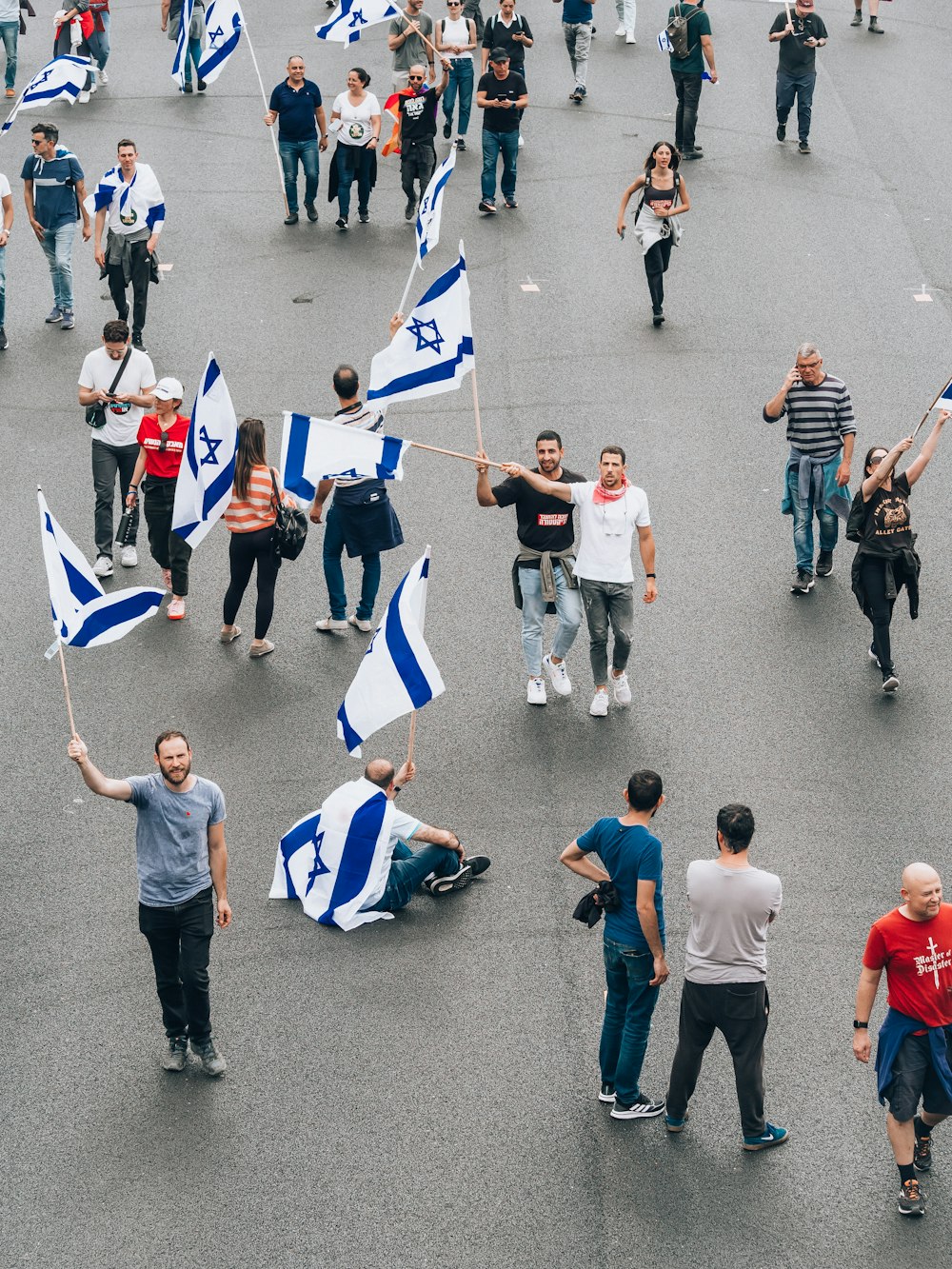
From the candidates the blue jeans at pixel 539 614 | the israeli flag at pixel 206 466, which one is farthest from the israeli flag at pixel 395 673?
the israeli flag at pixel 206 466

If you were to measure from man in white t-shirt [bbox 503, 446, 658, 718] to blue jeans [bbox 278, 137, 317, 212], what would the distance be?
945cm

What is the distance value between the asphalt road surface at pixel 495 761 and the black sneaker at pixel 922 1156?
0.28 feet

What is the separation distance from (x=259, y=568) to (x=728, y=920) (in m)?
5.32

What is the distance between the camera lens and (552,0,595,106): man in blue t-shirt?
21.7 metres

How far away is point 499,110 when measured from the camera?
18.9 m

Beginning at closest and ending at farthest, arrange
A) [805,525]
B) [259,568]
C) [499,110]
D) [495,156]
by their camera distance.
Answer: [259,568]
[805,525]
[499,110]
[495,156]

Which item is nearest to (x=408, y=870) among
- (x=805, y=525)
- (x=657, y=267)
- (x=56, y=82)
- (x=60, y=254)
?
(x=805, y=525)

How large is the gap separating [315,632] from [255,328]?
5655 mm

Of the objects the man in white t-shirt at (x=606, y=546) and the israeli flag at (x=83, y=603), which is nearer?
the israeli flag at (x=83, y=603)

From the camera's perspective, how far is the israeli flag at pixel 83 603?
9008 mm

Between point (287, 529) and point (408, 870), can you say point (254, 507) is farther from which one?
point (408, 870)

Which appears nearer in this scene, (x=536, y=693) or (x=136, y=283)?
(x=536, y=693)

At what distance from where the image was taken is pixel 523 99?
19.0 metres

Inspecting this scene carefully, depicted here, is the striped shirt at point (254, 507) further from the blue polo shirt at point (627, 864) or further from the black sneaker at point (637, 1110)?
the black sneaker at point (637, 1110)
